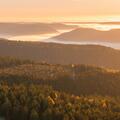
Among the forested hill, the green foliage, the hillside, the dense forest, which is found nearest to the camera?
the green foliage

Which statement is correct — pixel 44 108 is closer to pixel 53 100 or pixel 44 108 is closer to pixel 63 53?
pixel 53 100

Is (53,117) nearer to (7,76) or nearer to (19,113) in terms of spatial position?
(19,113)

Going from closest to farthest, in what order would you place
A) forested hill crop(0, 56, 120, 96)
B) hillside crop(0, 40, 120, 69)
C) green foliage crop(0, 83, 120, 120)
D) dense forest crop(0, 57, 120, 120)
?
green foliage crop(0, 83, 120, 120)
dense forest crop(0, 57, 120, 120)
forested hill crop(0, 56, 120, 96)
hillside crop(0, 40, 120, 69)

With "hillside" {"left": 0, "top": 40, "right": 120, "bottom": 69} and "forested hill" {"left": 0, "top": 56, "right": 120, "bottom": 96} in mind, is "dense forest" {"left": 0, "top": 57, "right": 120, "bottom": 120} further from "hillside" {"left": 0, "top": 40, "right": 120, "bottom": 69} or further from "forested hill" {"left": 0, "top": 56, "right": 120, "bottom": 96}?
"hillside" {"left": 0, "top": 40, "right": 120, "bottom": 69}

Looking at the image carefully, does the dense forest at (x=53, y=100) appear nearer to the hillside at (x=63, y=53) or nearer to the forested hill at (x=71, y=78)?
the forested hill at (x=71, y=78)

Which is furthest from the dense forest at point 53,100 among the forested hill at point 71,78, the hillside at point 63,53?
the hillside at point 63,53

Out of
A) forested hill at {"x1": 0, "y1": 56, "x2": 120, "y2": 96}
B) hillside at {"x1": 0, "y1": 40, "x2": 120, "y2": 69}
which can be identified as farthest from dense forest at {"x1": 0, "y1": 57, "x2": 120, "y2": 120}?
hillside at {"x1": 0, "y1": 40, "x2": 120, "y2": 69}

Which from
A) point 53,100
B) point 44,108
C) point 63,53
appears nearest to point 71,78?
point 53,100

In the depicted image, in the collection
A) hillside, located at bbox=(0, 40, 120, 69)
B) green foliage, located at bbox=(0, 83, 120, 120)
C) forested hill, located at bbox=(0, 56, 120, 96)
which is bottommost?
hillside, located at bbox=(0, 40, 120, 69)

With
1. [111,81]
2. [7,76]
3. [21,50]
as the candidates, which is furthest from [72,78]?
[21,50]
